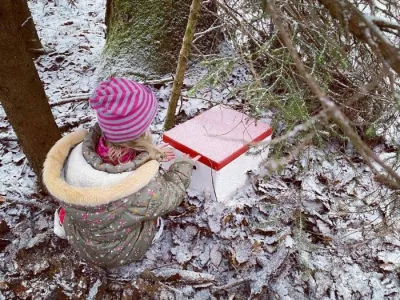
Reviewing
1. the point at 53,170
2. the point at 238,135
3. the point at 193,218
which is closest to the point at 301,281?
the point at 193,218

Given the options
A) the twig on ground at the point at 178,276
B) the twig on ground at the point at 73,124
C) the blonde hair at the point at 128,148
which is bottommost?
the twig on ground at the point at 73,124

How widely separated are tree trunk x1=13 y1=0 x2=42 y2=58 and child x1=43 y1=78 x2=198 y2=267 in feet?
8.79

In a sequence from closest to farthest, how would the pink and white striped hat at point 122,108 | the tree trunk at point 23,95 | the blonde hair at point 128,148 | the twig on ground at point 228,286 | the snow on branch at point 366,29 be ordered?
the snow on branch at point 366,29
the pink and white striped hat at point 122,108
the blonde hair at point 128,148
the tree trunk at point 23,95
the twig on ground at point 228,286

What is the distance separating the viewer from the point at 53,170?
2.42 m

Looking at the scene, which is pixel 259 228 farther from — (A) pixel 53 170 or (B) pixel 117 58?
(B) pixel 117 58

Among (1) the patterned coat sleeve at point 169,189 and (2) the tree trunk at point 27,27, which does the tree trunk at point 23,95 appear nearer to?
(1) the patterned coat sleeve at point 169,189

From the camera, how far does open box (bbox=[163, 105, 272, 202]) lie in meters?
2.90

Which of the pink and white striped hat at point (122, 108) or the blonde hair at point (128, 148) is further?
the blonde hair at point (128, 148)

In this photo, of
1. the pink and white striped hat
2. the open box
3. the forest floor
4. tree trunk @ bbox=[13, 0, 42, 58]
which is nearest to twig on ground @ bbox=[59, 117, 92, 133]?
the forest floor

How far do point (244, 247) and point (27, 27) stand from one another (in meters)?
3.76

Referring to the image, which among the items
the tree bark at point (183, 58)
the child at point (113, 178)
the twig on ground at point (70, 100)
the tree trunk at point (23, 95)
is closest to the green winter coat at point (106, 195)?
the child at point (113, 178)

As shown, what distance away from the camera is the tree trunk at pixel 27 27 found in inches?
181

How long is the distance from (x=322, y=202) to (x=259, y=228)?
621 millimetres

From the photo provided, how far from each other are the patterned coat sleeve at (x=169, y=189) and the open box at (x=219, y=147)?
0.19 m
